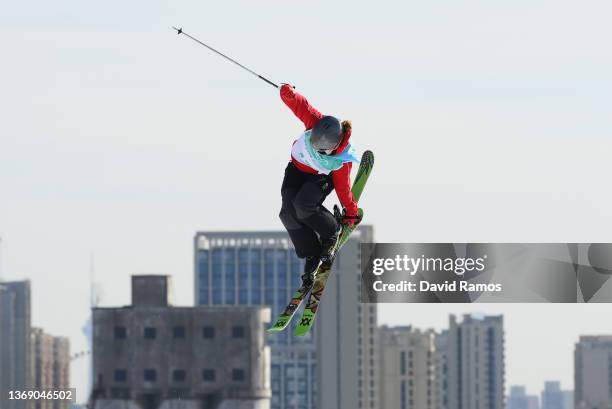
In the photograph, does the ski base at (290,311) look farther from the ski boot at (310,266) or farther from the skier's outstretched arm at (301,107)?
the skier's outstretched arm at (301,107)

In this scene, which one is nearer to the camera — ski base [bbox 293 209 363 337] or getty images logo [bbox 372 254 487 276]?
ski base [bbox 293 209 363 337]

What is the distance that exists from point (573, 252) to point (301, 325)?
45.2ft

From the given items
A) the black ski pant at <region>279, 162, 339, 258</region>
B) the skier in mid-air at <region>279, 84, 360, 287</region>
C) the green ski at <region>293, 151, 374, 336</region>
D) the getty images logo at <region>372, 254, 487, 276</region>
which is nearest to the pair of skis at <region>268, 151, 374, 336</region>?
the green ski at <region>293, 151, 374, 336</region>

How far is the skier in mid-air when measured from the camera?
109ft

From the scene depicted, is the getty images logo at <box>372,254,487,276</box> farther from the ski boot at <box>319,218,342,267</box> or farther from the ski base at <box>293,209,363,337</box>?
the ski boot at <box>319,218,342,267</box>

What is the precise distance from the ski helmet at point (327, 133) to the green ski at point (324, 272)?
264 cm

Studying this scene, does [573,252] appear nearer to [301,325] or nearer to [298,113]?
[301,325]

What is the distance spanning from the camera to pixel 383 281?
156 ft

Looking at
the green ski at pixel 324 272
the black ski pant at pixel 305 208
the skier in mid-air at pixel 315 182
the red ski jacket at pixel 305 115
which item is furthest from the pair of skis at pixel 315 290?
the red ski jacket at pixel 305 115

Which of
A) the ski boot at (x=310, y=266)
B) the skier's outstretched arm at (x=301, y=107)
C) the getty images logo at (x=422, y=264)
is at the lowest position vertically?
the ski boot at (x=310, y=266)

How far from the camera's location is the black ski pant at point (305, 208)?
112ft

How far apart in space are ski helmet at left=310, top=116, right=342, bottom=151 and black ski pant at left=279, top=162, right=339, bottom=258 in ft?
3.60

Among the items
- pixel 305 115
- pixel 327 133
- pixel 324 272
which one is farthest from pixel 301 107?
pixel 324 272

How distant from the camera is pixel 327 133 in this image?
33125 mm
